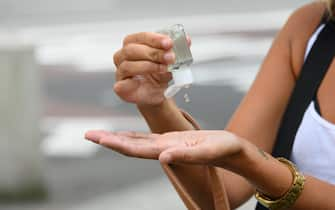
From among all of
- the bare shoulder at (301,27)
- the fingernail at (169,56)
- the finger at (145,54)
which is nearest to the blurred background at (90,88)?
the bare shoulder at (301,27)

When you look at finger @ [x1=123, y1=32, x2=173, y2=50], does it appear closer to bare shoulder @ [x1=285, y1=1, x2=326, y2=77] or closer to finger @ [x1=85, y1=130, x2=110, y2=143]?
finger @ [x1=85, y1=130, x2=110, y2=143]

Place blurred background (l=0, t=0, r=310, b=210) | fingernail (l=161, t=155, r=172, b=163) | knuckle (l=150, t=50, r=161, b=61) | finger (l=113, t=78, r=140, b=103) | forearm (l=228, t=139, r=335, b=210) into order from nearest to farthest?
fingernail (l=161, t=155, r=172, b=163), forearm (l=228, t=139, r=335, b=210), knuckle (l=150, t=50, r=161, b=61), finger (l=113, t=78, r=140, b=103), blurred background (l=0, t=0, r=310, b=210)

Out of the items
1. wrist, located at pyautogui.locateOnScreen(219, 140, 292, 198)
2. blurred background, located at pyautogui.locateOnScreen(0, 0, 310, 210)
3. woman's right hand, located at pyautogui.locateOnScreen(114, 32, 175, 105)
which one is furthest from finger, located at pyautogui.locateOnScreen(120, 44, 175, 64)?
blurred background, located at pyautogui.locateOnScreen(0, 0, 310, 210)

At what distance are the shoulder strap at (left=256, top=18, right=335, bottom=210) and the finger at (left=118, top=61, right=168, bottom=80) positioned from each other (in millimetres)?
339

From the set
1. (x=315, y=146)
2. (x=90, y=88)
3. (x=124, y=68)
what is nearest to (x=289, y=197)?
(x=315, y=146)

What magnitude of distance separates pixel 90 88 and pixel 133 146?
7.96 metres

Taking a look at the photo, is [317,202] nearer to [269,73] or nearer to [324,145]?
[324,145]

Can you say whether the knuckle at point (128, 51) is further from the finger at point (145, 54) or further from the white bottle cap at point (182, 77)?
the white bottle cap at point (182, 77)

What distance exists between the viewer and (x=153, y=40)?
172 cm

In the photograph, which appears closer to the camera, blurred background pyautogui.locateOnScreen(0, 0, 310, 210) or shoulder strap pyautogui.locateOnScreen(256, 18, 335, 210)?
shoulder strap pyautogui.locateOnScreen(256, 18, 335, 210)

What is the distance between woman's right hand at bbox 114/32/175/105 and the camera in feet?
5.66

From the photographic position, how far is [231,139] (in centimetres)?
156

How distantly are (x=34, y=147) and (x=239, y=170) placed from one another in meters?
4.36

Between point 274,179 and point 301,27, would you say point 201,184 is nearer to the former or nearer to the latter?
point 274,179
